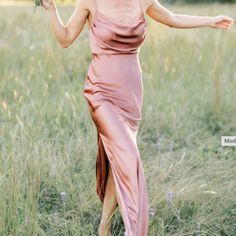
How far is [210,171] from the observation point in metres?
4.17

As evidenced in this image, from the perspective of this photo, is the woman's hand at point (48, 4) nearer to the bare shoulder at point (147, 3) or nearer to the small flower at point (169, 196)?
the bare shoulder at point (147, 3)

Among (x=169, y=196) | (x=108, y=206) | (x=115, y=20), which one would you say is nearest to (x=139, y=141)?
(x=169, y=196)

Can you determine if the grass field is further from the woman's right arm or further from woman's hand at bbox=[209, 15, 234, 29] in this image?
woman's hand at bbox=[209, 15, 234, 29]

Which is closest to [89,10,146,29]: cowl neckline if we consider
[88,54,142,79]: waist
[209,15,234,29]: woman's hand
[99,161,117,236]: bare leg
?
[88,54,142,79]: waist

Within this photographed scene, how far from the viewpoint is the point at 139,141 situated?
455 cm

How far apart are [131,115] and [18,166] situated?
39.2 inches

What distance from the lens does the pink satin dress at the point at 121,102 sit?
289cm

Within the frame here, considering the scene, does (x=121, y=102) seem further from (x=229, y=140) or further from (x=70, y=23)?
(x=229, y=140)

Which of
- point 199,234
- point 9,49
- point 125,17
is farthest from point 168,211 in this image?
point 9,49

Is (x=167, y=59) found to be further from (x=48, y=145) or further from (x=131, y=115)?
(x=131, y=115)

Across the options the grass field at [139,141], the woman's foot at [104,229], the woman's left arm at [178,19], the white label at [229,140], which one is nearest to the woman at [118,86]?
the woman's left arm at [178,19]

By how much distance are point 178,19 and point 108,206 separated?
38.3 inches

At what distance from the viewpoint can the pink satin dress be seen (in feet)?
9.48

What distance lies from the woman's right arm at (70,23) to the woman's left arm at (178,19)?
0.34 metres
